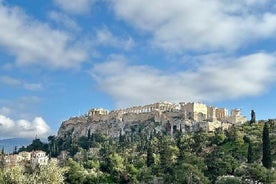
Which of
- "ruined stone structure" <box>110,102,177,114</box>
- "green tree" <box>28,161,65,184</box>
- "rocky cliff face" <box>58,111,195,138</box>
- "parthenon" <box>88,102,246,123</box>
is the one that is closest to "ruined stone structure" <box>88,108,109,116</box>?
"rocky cliff face" <box>58,111,195,138</box>

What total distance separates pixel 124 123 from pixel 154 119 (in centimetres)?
1222

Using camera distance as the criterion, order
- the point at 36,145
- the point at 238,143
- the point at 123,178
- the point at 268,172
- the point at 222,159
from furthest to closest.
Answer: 1. the point at 36,145
2. the point at 238,143
3. the point at 123,178
4. the point at 222,159
5. the point at 268,172

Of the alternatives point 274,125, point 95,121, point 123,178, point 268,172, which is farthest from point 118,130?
point 268,172

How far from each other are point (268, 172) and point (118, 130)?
93293 millimetres

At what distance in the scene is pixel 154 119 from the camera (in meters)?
128

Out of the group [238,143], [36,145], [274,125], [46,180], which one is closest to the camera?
[46,180]

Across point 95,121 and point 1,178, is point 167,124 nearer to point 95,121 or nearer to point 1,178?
point 95,121

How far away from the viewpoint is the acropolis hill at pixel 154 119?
119250mm

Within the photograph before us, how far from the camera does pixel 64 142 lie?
440ft

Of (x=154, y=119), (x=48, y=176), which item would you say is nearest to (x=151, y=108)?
(x=154, y=119)

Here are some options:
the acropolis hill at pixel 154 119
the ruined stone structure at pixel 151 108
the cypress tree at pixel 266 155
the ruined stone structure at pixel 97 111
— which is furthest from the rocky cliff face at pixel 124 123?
the cypress tree at pixel 266 155

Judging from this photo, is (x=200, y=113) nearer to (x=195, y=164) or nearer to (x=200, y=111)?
(x=200, y=111)

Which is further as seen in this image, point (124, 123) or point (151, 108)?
point (151, 108)

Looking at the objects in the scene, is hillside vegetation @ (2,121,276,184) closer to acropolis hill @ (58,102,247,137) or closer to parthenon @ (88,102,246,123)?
acropolis hill @ (58,102,247,137)
